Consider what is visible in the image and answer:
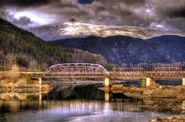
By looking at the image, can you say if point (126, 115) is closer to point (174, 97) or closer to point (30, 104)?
point (30, 104)

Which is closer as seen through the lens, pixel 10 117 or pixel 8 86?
pixel 10 117

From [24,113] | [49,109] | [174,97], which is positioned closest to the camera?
[24,113]

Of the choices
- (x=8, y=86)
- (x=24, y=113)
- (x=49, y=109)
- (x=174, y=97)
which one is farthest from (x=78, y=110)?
(x=8, y=86)

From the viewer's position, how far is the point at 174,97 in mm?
163625

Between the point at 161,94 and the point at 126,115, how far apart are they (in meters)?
66.6

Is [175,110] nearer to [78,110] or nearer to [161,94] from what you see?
[78,110]

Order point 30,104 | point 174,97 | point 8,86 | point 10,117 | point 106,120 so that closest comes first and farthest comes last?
point 106,120 < point 10,117 < point 30,104 < point 174,97 < point 8,86

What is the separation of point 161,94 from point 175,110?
55.3 meters

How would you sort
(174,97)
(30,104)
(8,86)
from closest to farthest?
1. (30,104)
2. (174,97)
3. (8,86)

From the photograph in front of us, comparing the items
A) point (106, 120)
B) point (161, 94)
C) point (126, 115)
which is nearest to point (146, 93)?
point (161, 94)

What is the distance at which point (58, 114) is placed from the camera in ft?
362

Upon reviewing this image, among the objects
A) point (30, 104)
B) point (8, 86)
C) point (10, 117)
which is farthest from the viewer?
point (8, 86)

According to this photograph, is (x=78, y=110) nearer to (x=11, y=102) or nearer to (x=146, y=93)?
(x=11, y=102)

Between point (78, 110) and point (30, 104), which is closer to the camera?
point (78, 110)
